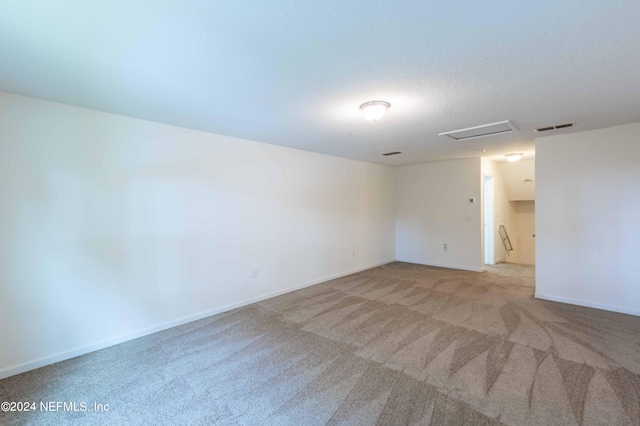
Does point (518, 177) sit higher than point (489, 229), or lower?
higher

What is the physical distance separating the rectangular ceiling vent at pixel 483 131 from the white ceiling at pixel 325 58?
0.75ft

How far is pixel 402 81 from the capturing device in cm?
229

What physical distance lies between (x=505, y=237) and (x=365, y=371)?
22.6 feet

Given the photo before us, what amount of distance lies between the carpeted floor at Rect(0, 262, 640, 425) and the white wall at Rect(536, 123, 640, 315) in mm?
372

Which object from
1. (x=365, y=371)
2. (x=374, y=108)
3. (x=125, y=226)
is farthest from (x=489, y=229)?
(x=125, y=226)

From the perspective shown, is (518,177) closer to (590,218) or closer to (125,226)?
(590,218)

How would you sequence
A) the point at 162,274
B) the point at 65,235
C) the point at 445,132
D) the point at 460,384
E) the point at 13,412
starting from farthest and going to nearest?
the point at 445,132
the point at 162,274
the point at 65,235
the point at 460,384
the point at 13,412

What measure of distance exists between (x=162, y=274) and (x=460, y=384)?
328 centimetres

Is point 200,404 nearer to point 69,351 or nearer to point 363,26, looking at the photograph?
point 69,351

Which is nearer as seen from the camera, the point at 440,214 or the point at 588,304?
the point at 588,304

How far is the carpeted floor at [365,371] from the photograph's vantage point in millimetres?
1947

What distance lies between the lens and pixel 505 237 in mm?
7488

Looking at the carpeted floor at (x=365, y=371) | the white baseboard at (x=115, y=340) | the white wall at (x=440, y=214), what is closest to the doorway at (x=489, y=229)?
the white wall at (x=440, y=214)

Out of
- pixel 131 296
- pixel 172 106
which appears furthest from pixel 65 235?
pixel 172 106
